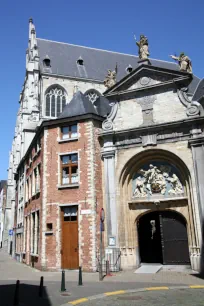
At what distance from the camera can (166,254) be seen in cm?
1398

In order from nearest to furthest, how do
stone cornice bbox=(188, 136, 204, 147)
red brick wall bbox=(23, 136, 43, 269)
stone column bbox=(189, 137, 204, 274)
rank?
1. stone column bbox=(189, 137, 204, 274)
2. stone cornice bbox=(188, 136, 204, 147)
3. red brick wall bbox=(23, 136, 43, 269)

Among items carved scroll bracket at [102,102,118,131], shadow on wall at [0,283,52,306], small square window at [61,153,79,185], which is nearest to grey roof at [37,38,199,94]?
carved scroll bracket at [102,102,118,131]

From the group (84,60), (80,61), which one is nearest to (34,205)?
(80,61)

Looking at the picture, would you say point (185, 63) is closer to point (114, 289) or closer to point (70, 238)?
point (70, 238)

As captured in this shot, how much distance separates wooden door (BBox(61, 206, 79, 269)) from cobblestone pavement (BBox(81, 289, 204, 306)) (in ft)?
21.4

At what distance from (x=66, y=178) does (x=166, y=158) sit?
17.6 ft

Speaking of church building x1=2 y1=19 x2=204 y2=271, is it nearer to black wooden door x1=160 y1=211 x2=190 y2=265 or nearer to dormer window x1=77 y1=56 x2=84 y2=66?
black wooden door x1=160 y1=211 x2=190 y2=265

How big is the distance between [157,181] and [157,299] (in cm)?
762

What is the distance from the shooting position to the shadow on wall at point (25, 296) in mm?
7332

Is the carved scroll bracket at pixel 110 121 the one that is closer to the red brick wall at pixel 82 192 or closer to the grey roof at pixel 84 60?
the red brick wall at pixel 82 192

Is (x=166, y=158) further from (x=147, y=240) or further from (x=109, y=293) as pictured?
(x=109, y=293)

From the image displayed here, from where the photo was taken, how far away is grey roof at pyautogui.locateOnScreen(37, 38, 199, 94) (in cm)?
3950

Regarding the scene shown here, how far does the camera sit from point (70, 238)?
1477 centimetres

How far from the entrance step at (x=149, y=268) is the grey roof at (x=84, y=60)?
29391 mm
